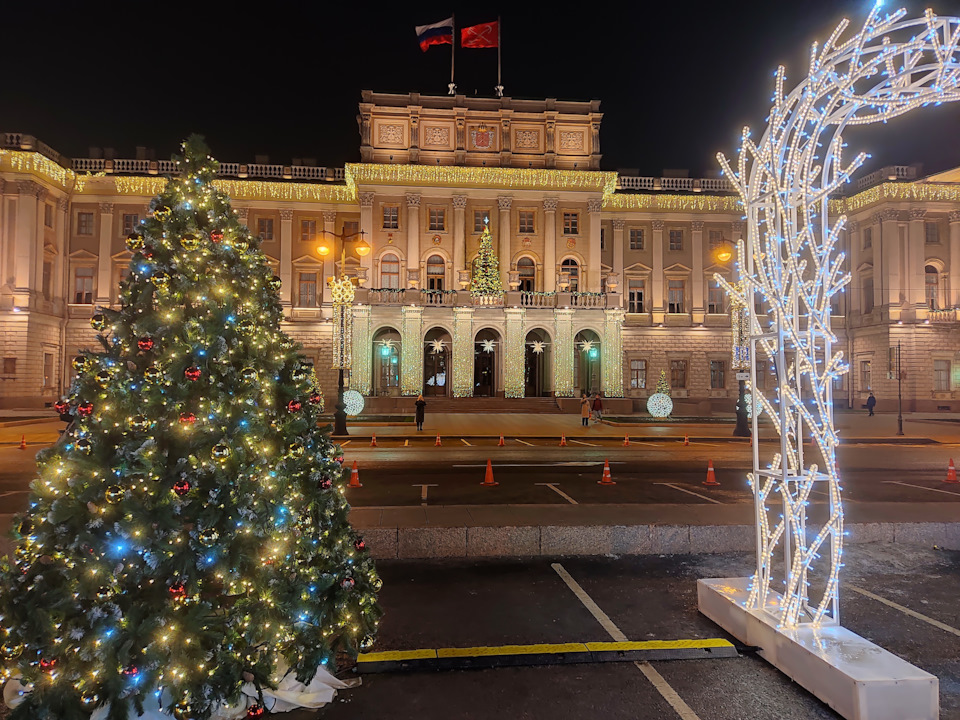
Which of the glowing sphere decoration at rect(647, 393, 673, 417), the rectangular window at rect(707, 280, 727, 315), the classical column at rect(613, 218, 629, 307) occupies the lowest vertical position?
the glowing sphere decoration at rect(647, 393, 673, 417)

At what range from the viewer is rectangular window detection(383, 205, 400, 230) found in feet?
147

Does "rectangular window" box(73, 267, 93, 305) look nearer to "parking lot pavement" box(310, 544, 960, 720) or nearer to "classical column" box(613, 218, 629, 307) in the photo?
"classical column" box(613, 218, 629, 307)

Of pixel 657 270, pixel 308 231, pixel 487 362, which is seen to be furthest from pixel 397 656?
pixel 657 270

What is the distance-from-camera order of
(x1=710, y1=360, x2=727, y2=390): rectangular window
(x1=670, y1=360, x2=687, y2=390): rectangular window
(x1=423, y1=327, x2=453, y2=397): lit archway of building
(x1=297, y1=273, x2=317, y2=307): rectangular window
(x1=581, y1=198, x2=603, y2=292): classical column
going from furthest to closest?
1. (x1=710, y1=360, x2=727, y2=390): rectangular window
2. (x1=670, y1=360, x2=687, y2=390): rectangular window
3. (x1=297, y1=273, x2=317, y2=307): rectangular window
4. (x1=581, y1=198, x2=603, y2=292): classical column
5. (x1=423, y1=327, x2=453, y2=397): lit archway of building

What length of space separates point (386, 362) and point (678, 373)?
23.9m

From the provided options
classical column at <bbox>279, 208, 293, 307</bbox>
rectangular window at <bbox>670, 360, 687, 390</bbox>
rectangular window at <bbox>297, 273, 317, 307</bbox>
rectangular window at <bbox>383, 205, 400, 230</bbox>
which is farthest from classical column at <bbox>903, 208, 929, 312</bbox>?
classical column at <bbox>279, 208, 293, 307</bbox>

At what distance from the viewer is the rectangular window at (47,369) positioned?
135 ft

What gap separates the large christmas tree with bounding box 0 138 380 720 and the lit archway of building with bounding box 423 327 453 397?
38.4 meters

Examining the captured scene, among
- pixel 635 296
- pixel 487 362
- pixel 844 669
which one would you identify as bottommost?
pixel 844 669

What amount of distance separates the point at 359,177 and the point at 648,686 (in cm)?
4407

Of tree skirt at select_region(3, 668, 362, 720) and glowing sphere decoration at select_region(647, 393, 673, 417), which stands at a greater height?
glowing sphere decoration at select_region(647, 393, 673, 417)

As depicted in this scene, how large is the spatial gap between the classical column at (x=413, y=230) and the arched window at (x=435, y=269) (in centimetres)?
119

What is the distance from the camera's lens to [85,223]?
4472 cm

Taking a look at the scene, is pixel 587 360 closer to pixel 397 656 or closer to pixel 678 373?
pixel 678 373
